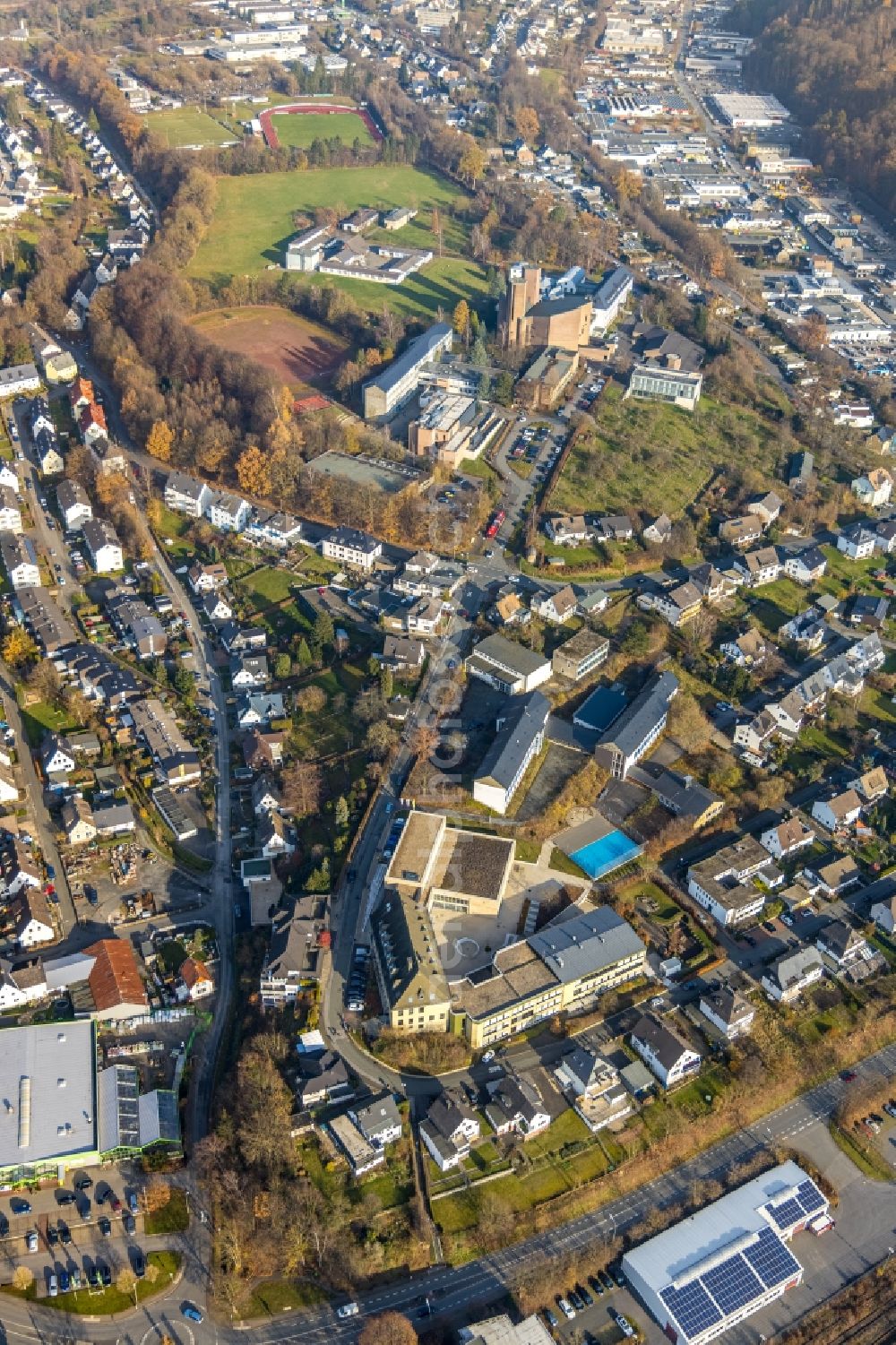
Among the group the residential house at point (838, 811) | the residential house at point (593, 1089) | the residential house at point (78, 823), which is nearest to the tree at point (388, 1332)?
the residential house at point (593, 1089)

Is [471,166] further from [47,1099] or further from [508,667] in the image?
[47,1099]

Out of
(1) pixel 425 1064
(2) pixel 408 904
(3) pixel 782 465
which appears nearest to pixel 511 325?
(3) pixel 782 465

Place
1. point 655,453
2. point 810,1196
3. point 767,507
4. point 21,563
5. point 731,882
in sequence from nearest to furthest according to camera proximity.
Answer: point 810,1196, point 731,882, point 21,563, point 767,507, point 655,453

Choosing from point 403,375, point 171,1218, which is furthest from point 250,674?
point 403,375

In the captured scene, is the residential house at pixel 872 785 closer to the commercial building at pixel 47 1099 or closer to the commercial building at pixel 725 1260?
the commercial building at pixel 725 1260

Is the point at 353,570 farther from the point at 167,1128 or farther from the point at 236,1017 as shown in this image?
the point at 167,1128

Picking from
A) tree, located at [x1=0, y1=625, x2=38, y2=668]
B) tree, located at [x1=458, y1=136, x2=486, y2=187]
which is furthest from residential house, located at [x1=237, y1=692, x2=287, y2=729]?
tree, located at [x1=458, y1=136, x2=486, y2=187]

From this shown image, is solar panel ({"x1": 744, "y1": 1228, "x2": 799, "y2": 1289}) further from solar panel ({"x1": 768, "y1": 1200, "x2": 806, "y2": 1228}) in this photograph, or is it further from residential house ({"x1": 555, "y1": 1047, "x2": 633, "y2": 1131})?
residential house ({"x1": 555, "y1": 1047, "x2": 633, "y2": 1131})

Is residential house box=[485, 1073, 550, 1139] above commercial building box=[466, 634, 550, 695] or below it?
below
